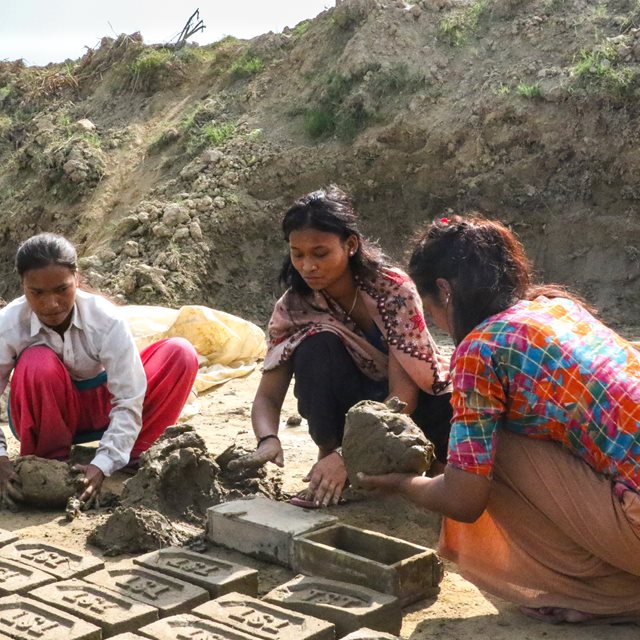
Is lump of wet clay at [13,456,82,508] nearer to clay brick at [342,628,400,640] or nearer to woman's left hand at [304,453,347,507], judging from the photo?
woman's left hand at [304,453,347,507]

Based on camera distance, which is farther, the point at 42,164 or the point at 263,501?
the point at 42,164

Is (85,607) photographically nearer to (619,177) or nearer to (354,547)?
(354,547)

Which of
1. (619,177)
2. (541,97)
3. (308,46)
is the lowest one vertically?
(619,177)

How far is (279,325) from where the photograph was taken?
4527mm

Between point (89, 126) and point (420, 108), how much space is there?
4.51 meters

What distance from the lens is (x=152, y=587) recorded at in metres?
3.52

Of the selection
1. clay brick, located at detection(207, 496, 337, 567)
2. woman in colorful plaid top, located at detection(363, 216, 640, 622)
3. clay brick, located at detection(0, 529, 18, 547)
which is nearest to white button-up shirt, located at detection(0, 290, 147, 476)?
clay brick, located at detection(0, 529, 18, 547)

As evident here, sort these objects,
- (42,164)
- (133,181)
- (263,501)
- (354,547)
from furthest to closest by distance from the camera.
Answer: (42,164) < (133,181) < (263,501) < (354,547)

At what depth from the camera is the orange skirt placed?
3.11 meters

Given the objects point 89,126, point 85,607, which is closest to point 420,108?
point 89,126

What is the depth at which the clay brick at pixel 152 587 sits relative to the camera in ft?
11.1

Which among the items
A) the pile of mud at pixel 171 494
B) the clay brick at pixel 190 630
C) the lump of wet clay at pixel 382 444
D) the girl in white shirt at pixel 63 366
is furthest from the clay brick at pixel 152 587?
the girl in white shirt at pixel 63 366

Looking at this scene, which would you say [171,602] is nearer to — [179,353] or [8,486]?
[8,486]

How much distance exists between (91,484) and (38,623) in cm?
130
